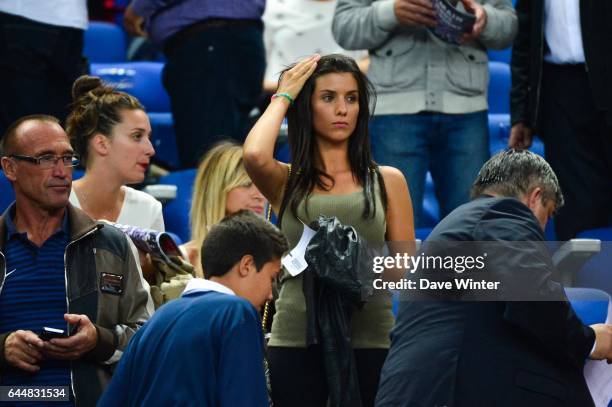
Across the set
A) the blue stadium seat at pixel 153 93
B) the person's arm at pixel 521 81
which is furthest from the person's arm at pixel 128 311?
the blue stadium seat at pixel 153 93

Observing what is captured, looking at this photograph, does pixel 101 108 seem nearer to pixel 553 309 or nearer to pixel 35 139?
pixel 35 139

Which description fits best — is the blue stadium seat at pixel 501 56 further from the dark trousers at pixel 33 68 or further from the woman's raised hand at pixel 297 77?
the woman's raised hand at pixel 297 77

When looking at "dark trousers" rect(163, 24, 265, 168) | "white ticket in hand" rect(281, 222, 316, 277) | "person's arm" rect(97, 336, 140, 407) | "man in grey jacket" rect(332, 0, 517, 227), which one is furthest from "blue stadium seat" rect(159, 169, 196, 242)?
"person's arm" rect(97, 336, 140, 407)

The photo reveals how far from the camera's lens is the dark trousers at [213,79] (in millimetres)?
7348

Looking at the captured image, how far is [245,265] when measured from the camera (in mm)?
4129

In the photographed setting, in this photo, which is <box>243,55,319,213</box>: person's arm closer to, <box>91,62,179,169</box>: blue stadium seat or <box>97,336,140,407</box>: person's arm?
<box>97,336,140,407</box>: person's arm

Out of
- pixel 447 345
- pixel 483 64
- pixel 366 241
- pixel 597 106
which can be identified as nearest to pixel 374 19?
pixel 483 64

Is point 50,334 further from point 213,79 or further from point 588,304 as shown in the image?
point 213,79

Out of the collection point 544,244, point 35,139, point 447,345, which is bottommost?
point 447,345

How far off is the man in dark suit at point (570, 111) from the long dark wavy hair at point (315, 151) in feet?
6.18

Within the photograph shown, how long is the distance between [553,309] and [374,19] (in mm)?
2510

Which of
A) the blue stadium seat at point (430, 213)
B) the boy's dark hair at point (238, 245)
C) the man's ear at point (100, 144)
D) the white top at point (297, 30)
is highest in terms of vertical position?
the white top at point (297, 30)

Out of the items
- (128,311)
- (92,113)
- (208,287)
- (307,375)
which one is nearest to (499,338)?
(307,375)

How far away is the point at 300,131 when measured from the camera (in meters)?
5.16
